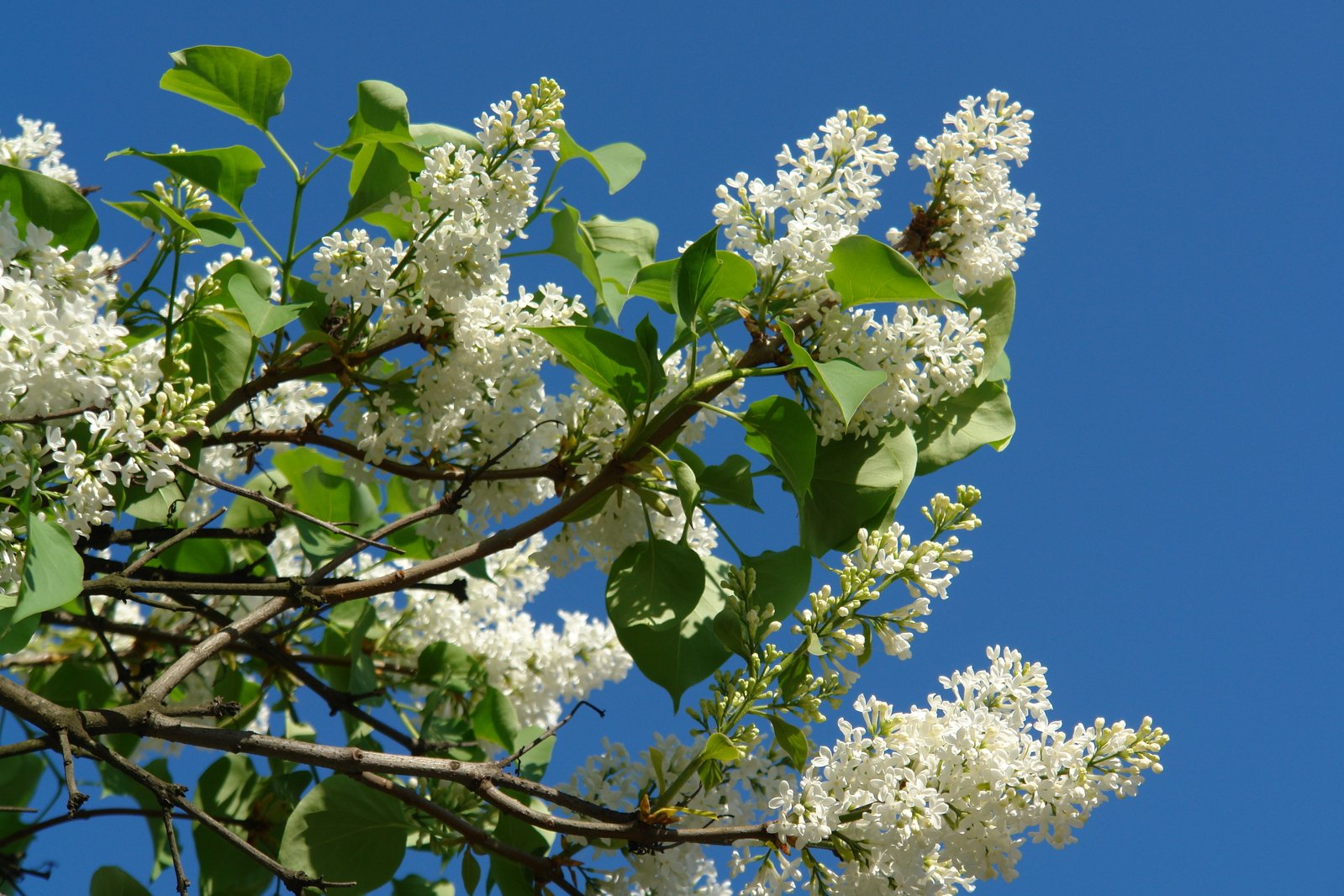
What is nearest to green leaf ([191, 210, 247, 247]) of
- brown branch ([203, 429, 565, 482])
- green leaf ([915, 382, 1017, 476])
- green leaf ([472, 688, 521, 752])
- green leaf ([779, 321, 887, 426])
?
brown branch ([203, 429, 565, 482])

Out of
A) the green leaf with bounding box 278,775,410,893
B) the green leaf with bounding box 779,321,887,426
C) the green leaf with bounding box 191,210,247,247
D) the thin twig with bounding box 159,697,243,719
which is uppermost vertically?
the green leaf with bounding box 191,210,247,247

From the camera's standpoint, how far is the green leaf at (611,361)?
62.5 inches

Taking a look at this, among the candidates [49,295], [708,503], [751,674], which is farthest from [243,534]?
[751,674]

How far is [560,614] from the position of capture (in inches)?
105

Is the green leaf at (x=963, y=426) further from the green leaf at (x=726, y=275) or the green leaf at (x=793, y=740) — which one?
the green leaf at (x=793, y=740)

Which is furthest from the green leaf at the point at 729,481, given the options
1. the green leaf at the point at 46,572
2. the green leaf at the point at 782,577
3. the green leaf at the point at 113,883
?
the green leaf at the point at 113,883

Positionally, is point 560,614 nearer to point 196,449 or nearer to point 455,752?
point 455,752

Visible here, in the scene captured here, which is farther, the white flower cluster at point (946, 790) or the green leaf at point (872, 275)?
the green leaf at point (872, 275)

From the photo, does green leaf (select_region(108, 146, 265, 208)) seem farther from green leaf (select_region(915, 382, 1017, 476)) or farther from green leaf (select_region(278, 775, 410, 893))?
green leaf (select_region(915, 382, 1017, 476))

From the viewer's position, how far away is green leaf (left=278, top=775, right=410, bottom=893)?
1795 mm

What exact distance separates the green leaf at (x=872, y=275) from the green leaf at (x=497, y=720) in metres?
1.09

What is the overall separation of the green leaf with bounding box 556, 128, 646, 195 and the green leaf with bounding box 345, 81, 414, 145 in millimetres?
252

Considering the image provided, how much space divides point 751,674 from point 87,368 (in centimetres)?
83

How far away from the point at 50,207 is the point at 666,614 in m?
0.99
